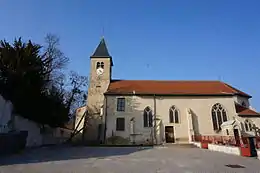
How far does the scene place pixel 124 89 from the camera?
31297mm

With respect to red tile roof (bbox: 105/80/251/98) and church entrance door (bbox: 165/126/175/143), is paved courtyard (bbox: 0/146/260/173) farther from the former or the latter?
red tile roof (bbox: 105/80/251/98)

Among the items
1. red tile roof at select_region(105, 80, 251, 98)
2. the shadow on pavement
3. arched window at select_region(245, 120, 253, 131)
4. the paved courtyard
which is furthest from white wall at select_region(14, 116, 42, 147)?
→ arched window at select_region(245, 120, 253, 131)

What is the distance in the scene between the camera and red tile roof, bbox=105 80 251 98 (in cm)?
3036

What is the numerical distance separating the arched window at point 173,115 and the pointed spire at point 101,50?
1626cm

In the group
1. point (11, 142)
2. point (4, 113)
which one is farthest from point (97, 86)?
point (11, 142)

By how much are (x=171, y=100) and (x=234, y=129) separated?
1011 cm

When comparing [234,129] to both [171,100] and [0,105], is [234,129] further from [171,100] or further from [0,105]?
[0,105]

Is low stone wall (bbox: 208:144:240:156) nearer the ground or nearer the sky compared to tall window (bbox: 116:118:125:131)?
nearer the ground

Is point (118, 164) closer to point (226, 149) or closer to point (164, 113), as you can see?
point (226, 149)

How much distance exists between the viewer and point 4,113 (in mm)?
16453

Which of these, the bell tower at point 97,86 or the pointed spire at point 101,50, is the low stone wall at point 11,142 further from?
the pointed spire at point 101,50

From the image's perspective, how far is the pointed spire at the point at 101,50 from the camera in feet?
Result: 120

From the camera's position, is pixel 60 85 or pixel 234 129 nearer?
pixel 234 129

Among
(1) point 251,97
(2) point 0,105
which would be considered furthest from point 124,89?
(1) point 251,97
